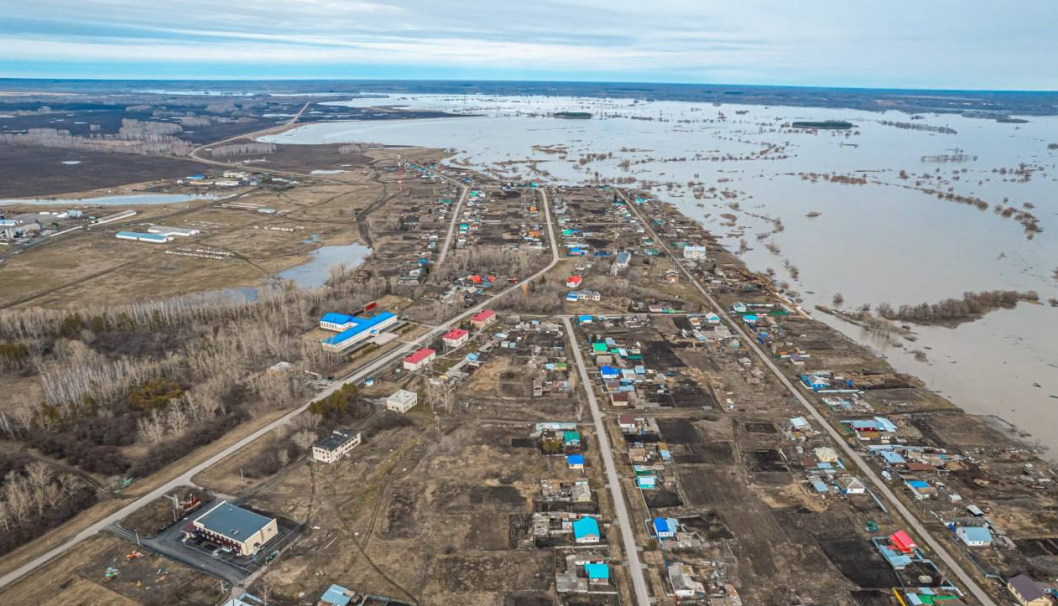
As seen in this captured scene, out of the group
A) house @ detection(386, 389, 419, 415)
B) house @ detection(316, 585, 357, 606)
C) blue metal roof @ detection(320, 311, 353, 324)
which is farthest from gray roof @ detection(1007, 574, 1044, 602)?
blue metal roof @ detection(320, 311, 353, 324)

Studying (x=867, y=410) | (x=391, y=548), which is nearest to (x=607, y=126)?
(x=867, y=410)

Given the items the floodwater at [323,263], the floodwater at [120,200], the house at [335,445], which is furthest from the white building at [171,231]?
the house at [335,445]

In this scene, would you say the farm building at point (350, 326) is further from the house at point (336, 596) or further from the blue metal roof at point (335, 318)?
the house at point (336, 596)

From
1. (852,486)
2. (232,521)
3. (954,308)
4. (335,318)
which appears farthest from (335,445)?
(954,308)

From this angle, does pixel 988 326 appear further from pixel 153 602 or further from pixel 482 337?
pixel 153 602

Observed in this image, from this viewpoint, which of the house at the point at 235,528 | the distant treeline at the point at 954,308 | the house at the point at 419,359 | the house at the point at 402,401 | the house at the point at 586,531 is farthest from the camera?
the distant treeline at the point at 954,308

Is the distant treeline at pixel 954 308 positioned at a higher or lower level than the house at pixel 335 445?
higher
